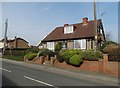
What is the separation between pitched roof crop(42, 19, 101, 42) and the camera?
41.7 meters

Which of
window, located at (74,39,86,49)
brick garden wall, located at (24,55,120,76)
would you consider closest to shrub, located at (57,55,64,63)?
brick garden wall, located at (24,55,120,76)

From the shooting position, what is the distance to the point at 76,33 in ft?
146

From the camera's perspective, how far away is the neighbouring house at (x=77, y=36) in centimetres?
4100

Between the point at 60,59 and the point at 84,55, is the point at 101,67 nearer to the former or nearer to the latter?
the point at 84,55

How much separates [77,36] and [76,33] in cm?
152

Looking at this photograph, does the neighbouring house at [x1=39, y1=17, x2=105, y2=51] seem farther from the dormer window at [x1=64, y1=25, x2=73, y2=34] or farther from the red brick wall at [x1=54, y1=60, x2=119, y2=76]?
the red brick wall at [x1=54, y1=60, x2=119, y2=76]

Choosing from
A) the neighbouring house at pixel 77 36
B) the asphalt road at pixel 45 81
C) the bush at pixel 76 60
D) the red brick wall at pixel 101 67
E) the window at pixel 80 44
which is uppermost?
the neighbouring house at pixel 77 36

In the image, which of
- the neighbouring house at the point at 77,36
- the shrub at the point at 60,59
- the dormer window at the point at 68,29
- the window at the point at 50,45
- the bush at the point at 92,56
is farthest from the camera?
the window at the point at 50,45

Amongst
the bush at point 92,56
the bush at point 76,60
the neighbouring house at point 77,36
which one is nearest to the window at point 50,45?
the neighbouring house at point 77,36

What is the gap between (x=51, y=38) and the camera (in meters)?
49.9

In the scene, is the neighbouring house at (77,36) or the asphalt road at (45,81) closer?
the asphalt road at (45,81)

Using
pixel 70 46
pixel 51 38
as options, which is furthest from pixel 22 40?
pixel 70 46

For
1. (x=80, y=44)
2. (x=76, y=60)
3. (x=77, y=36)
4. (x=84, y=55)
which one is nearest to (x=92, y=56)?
(x=84, y=55)

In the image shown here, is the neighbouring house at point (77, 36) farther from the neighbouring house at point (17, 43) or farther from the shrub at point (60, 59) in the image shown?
the neighbouring house at point (17, 43)
